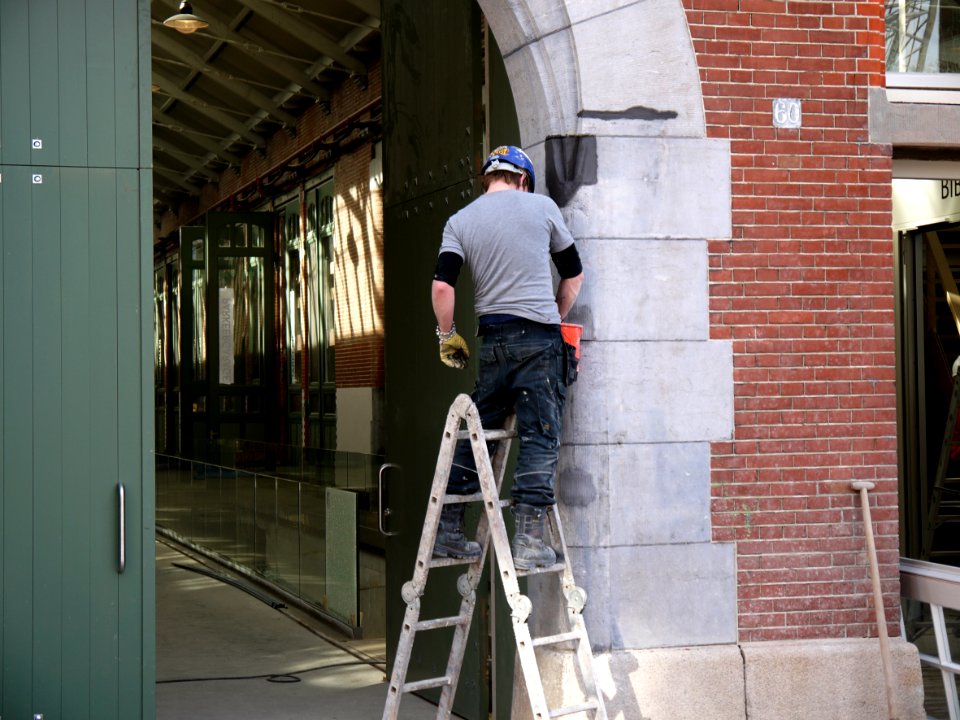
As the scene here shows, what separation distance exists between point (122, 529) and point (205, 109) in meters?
20.8

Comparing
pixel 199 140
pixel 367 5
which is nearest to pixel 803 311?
pixel 367 5

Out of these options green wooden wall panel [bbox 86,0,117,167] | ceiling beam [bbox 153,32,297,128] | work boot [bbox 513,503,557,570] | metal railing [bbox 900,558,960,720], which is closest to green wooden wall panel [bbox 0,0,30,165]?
green wooden wall panel [bbox 86,0,117,167]

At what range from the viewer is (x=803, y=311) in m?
6.33

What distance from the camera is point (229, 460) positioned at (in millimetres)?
15367

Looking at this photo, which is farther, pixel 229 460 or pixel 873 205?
pixel 229 460

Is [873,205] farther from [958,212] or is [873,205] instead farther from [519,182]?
[958,212]

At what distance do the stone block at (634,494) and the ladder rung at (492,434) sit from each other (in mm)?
622

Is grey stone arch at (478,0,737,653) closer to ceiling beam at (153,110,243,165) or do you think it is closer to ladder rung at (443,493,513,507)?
ladder rung at (443,493,513,507)

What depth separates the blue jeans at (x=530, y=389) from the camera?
17.6 ft

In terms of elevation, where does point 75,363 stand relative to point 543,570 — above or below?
above

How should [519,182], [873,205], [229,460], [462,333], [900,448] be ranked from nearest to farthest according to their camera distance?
[519,182]
[873,205]
[462,333]
[900,448]
[229,460]

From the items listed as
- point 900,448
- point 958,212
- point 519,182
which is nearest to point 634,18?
point 519,182

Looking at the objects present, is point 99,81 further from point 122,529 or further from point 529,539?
point 529,539

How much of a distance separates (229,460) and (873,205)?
10.3 metres
